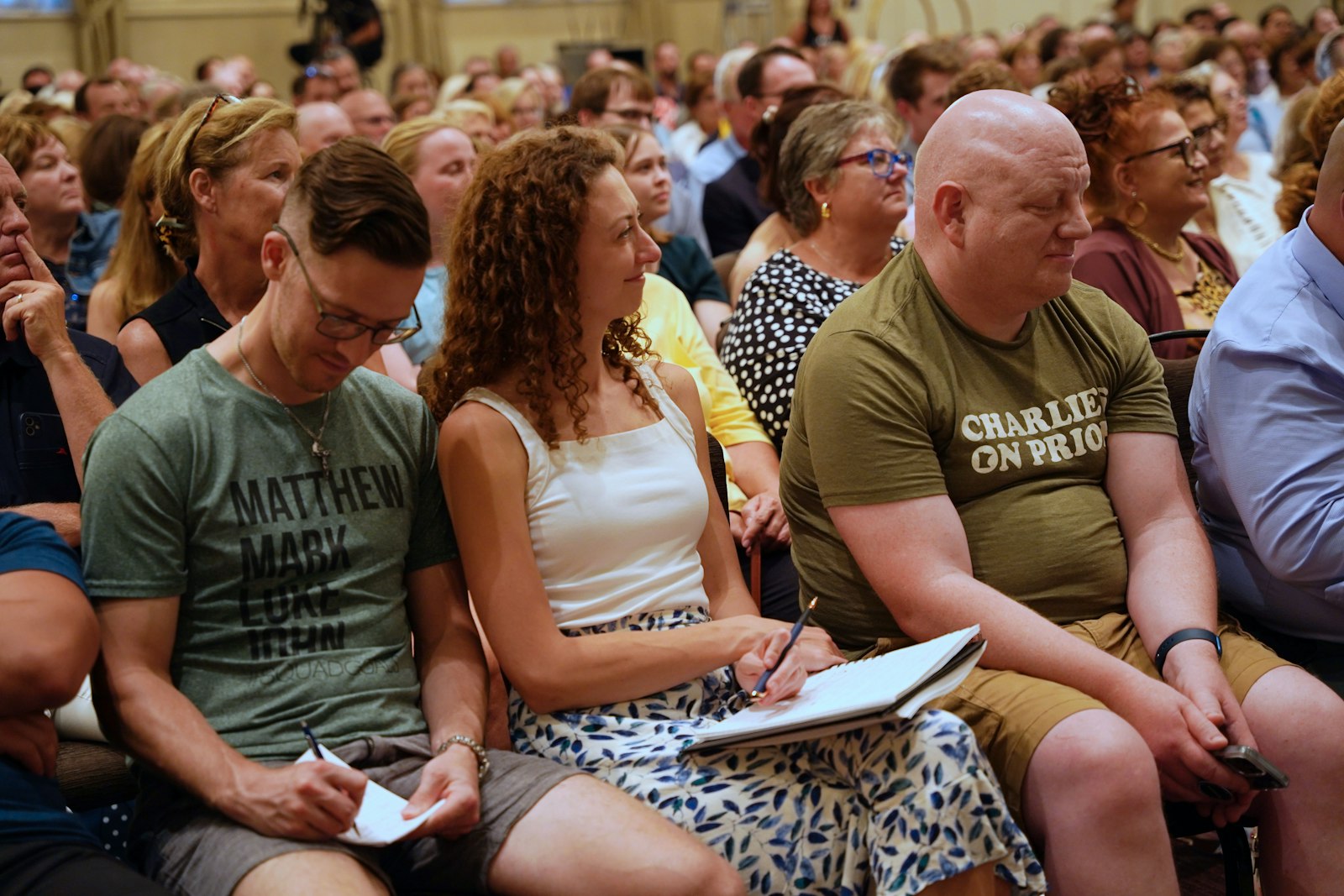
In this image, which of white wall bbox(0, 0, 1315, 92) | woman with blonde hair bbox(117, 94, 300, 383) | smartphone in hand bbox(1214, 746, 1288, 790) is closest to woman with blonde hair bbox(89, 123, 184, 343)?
woman with blonde hair bbox(117, 94, 300, 383)

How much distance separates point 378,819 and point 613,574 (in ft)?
1.70

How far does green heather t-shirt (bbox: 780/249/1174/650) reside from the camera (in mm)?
1929

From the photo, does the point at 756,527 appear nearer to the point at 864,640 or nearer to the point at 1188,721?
the point at 864,640

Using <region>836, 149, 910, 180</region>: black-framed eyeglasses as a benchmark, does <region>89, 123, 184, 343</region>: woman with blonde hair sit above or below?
below

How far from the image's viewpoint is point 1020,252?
196 cm

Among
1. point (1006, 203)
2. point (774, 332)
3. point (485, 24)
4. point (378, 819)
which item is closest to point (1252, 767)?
point (1006, 203)

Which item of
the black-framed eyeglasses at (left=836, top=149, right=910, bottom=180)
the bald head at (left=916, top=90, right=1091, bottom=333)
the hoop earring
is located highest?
the bald head at (left=916, top=90, right=1091, bottom=333)

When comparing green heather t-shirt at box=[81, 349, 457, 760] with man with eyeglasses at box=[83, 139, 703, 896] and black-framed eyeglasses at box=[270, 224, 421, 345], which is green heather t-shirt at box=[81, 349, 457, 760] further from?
black-framed eyeglasses at box=[270, 224, 421, 345]

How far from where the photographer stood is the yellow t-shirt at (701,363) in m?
2.93

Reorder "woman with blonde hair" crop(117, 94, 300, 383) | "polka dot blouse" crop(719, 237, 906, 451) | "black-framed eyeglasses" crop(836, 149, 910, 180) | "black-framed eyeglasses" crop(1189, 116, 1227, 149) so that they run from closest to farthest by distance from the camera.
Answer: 1. "woman with blonde hair" crop(117, 94, 300, 383)
2. "polka dot blouse" crop(719, 237, 906, 451)
3. "black-framed eyeglasses" crop(836, 149, 910, 180)
4. "black-framed eyeglasses" crop(1189, 116, 1227, 149)

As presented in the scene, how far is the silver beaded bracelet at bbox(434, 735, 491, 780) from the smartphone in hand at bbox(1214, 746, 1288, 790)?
3.14 feet

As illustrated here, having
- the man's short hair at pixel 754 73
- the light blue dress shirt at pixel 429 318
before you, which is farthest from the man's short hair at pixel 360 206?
the man's short hair at pixel 754 73

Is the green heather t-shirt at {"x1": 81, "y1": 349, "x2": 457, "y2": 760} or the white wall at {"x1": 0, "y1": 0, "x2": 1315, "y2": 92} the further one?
the white wall at {"x1": 0, "y1": 0, "x2": 1315, "y2": 92}

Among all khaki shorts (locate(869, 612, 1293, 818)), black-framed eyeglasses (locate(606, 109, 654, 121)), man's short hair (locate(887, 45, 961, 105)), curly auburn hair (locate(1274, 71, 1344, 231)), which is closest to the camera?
khaki shorts (locate(869, 612, 1293, 818))
